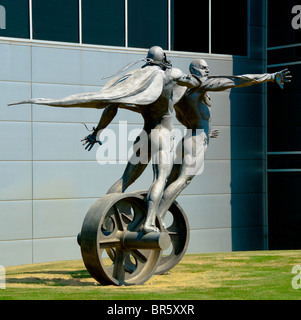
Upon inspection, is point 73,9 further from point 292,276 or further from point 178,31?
point 292,276

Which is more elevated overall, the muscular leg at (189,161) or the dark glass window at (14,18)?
the dark glass window at (14,18)

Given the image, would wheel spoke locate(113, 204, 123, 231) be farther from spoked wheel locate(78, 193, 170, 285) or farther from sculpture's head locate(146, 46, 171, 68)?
sculpture's head locate(146, 46, 171, 68)

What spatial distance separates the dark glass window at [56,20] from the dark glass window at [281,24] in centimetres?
534

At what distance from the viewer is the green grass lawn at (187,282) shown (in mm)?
8688

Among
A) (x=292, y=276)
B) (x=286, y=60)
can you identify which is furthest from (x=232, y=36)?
(x=292, y=276)

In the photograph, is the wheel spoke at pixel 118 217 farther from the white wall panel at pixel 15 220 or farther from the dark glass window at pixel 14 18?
the dark glass window at pixel 14 18

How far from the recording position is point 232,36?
64.7 feet

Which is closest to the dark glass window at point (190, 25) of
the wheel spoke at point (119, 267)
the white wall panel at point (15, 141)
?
the white wall panel at point (15, 141)

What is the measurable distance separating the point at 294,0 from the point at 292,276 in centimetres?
1063

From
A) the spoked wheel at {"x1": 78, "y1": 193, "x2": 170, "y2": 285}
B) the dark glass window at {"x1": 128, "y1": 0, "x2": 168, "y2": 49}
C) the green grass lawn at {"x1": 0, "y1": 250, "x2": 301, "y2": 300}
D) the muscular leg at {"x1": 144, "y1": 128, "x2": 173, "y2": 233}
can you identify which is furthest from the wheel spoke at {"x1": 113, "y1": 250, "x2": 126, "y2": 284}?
the dark glass window at {"x1": 128, "y1": 0, "x2": 168, "y2": 49}

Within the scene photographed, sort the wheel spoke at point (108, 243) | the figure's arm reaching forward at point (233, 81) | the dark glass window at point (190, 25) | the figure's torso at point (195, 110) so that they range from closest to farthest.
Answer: the wheel spoke at point (108, 243) < the figure's arm reaching forward at point (233, 81) < the figure's torso at point (195, 110) < the dark glass window at point (190, 25)

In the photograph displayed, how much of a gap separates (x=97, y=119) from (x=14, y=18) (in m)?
2.95
